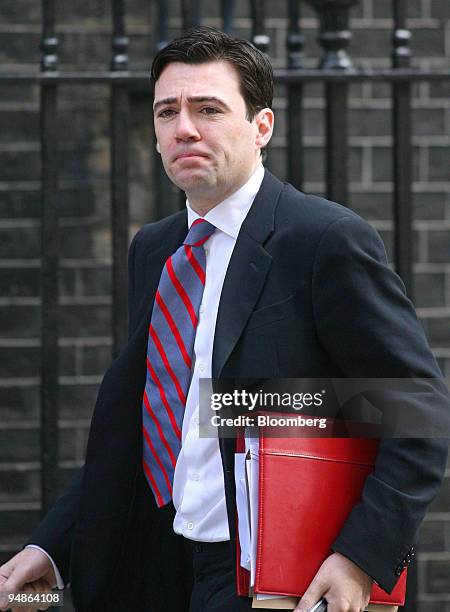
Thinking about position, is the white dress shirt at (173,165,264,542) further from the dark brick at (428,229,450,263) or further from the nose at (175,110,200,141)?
the dark brick at (428,229,450,263)

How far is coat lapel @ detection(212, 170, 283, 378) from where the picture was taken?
7.80ft

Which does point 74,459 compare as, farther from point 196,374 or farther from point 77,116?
point 196,374

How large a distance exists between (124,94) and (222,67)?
2.98 feet

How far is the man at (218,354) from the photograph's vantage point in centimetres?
227

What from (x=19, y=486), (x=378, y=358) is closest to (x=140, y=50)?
(x=19, y=486)

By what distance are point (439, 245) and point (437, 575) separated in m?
1.21

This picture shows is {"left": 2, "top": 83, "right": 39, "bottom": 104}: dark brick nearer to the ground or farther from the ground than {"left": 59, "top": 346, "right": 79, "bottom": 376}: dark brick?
farther from the ground

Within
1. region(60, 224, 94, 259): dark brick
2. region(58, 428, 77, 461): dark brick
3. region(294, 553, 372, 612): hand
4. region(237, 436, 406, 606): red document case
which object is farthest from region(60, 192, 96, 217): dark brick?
region(294, 553, 372, 612): hand

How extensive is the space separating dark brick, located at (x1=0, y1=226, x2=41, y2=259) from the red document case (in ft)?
7.30

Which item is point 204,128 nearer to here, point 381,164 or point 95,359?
point 95,359

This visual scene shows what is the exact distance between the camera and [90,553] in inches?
104

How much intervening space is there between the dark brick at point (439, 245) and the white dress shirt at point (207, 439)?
203 centimetres

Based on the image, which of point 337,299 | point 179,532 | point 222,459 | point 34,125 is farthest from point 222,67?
point 34,125

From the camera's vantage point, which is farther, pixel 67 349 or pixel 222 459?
pixel 67 349
